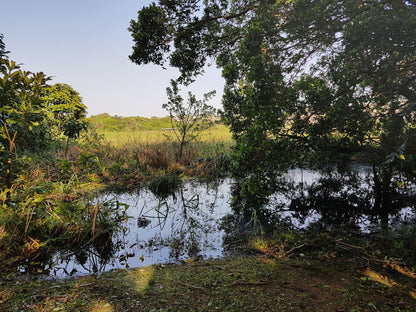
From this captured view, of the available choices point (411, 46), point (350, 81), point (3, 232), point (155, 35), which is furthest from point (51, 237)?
point (411, 46)

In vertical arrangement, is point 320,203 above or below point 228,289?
below

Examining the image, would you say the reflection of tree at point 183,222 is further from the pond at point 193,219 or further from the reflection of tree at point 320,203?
the reflection of tree at point 320,203

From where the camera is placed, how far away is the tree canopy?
395 cm

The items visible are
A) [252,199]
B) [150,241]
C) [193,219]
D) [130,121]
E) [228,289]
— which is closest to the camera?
[228,289]

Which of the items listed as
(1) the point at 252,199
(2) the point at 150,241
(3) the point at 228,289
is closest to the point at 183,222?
(2) the point at 150,241

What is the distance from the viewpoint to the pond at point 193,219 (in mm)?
3092

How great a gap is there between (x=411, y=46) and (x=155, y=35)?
457 centimetres

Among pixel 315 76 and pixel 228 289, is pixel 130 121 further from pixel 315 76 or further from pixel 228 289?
pixel 228 289

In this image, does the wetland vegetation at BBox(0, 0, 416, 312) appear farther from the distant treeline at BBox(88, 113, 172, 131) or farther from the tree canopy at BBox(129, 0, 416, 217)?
the distant treeline at BBox(88, 113, 172, 131)

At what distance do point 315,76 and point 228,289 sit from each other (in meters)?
Answer: 4.09

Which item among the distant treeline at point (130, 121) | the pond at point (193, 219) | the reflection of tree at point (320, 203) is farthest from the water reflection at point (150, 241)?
the distant treeline at point (130, 121)

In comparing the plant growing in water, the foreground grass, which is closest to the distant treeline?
the plant growing in water

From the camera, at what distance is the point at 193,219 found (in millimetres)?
4535

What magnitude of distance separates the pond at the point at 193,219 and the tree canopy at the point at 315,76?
0.85 meters
